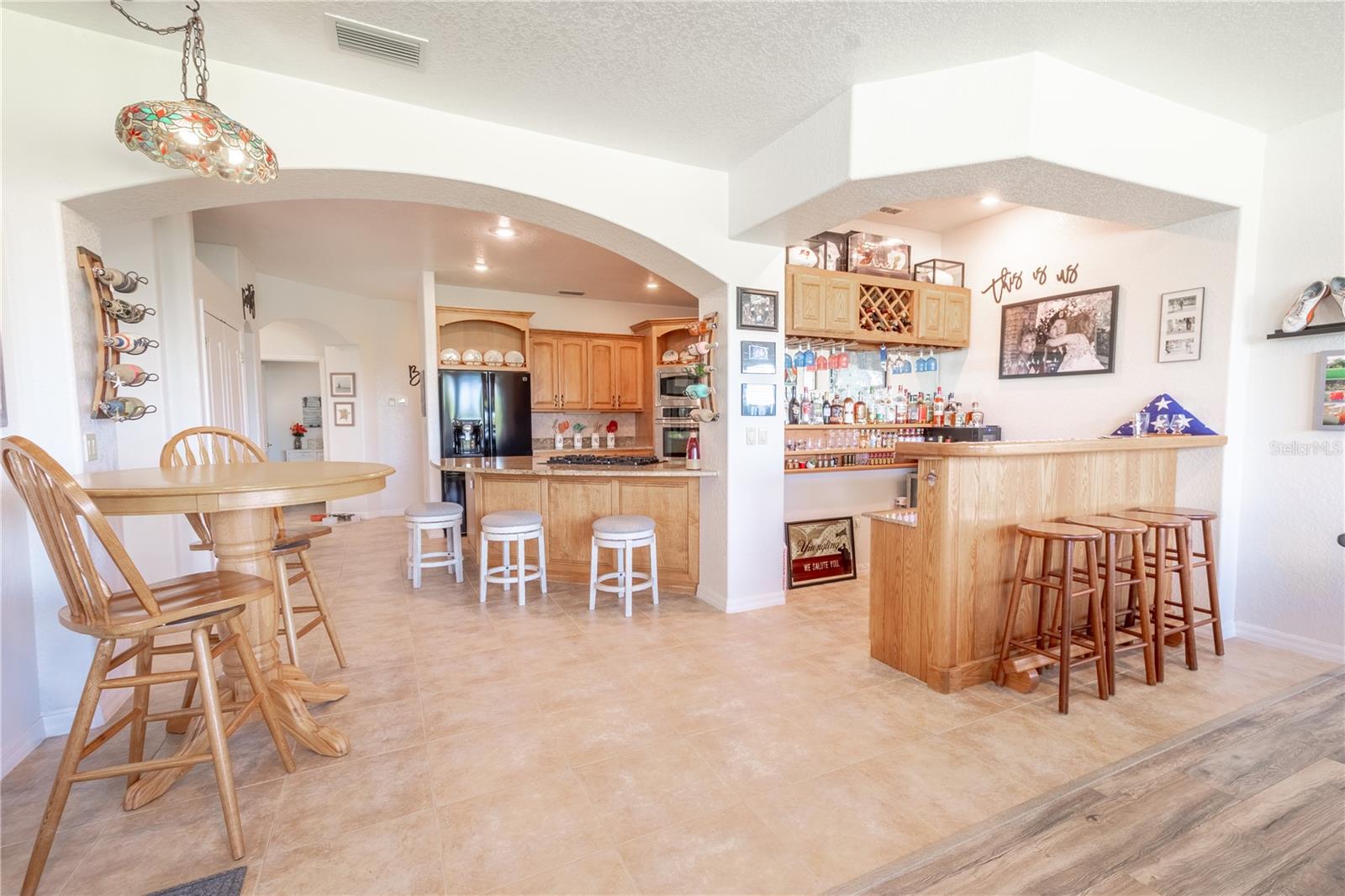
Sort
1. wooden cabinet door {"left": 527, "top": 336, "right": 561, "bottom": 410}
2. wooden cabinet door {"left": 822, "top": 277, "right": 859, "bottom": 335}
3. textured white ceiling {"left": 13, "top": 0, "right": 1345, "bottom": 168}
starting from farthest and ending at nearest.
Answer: wooden cabinet door {"left": 527, "top": 336, "right": 561, "bottom": 410} → wooden cabinet door {"left": 822, "top": 277, "right": 859, "bottom": 335} → textured white ceiling {"left": 13, "top": 0, "right": 1345, "bottom": 168}

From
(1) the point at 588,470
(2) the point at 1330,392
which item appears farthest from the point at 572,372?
(2) the point at 1330,392

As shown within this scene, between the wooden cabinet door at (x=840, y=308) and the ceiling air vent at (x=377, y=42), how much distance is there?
9.51ft

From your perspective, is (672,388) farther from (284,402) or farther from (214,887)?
(284,402)

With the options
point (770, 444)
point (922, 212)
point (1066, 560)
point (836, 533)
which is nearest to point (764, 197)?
point (770, 444)

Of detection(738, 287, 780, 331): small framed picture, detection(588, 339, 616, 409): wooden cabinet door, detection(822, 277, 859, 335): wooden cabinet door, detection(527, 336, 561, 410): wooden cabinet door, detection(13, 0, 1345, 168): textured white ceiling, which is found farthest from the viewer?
detection(588, 339, 616, 409): wooden cabinet door

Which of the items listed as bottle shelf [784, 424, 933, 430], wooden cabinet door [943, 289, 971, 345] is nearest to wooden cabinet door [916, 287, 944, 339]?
wooden cabinet door [943, 289, 971, 345]

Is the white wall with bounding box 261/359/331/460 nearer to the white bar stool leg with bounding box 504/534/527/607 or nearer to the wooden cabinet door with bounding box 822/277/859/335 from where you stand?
the white bar stool leg with bounding box 504/534/527/607

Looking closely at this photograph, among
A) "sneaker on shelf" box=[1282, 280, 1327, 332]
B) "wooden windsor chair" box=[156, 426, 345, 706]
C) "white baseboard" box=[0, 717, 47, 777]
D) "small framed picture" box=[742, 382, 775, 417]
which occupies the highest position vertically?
"sneaker on shelf" box=[1282, 280, 1327, 332]

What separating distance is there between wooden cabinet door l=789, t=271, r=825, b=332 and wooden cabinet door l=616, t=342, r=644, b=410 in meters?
3.23

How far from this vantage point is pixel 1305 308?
2.96m

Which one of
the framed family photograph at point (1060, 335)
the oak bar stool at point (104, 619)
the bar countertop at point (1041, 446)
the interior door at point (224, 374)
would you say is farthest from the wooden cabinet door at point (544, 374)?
the oak bar stool at point (104, 619)

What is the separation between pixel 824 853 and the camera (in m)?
1.66

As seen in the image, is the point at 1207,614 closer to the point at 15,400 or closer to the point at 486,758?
the point at 486,758

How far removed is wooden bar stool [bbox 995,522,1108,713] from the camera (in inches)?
96.1
